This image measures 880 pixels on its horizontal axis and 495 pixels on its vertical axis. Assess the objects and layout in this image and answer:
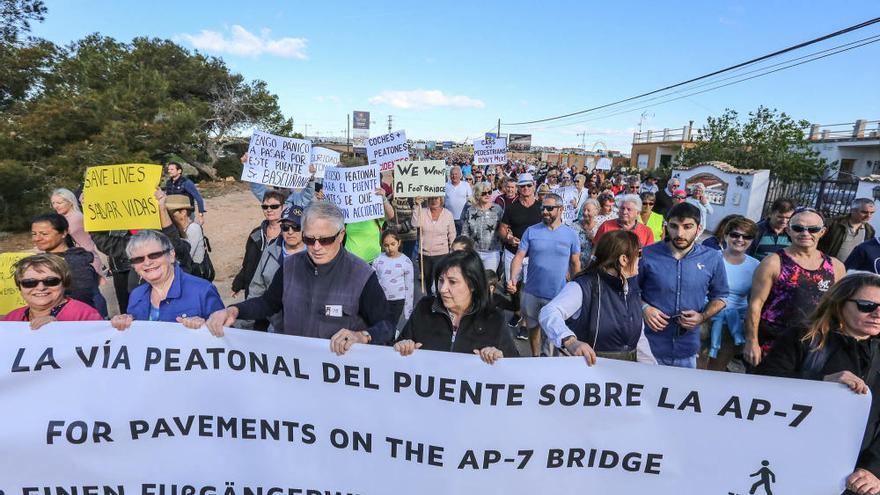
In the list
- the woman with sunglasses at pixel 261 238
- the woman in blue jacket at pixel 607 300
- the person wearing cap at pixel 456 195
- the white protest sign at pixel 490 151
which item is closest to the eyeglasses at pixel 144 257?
the woman with sunglasses at pixel 261 238

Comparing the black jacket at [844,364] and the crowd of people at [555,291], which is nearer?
the black jacket at [844,364]

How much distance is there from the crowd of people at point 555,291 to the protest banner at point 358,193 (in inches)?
36.5

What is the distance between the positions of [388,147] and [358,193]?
2054 mm

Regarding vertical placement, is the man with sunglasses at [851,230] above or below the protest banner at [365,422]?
above

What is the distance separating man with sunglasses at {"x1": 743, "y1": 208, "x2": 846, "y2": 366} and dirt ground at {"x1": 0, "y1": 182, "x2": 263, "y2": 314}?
21.2ft

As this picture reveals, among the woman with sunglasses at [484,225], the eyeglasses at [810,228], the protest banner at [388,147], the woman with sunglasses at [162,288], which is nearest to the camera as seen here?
the woman with sunglasses at [162,288]

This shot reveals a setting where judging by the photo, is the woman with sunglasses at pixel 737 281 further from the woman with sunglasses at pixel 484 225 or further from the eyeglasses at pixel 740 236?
the woman with sunglasses at pixel 484 225

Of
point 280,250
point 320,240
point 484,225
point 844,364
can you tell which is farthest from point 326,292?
point 484,225

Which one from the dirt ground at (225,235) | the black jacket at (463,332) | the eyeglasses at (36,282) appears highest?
the eyeglasses at (36,282)

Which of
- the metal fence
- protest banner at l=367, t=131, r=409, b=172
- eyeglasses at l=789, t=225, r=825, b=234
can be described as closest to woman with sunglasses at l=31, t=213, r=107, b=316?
Answer: protest banner at l=367, t=131, r=409, b=172

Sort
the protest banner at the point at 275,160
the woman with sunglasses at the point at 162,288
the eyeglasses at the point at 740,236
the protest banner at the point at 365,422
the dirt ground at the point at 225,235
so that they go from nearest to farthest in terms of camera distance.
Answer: the protest banner at the point at 365,422
the woman with sunglasses at the point at 162,288
the eyeglasses at the point at 740,236
the protest banner at the point at 275,160
the dirt ground at the point at 225,235

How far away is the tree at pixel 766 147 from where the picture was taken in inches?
698

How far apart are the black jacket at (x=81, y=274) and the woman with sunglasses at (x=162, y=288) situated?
1.00 metres

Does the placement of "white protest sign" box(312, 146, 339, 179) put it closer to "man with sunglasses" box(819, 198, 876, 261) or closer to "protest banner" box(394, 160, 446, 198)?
"protest banner" box(394, 160, 446, 198)
